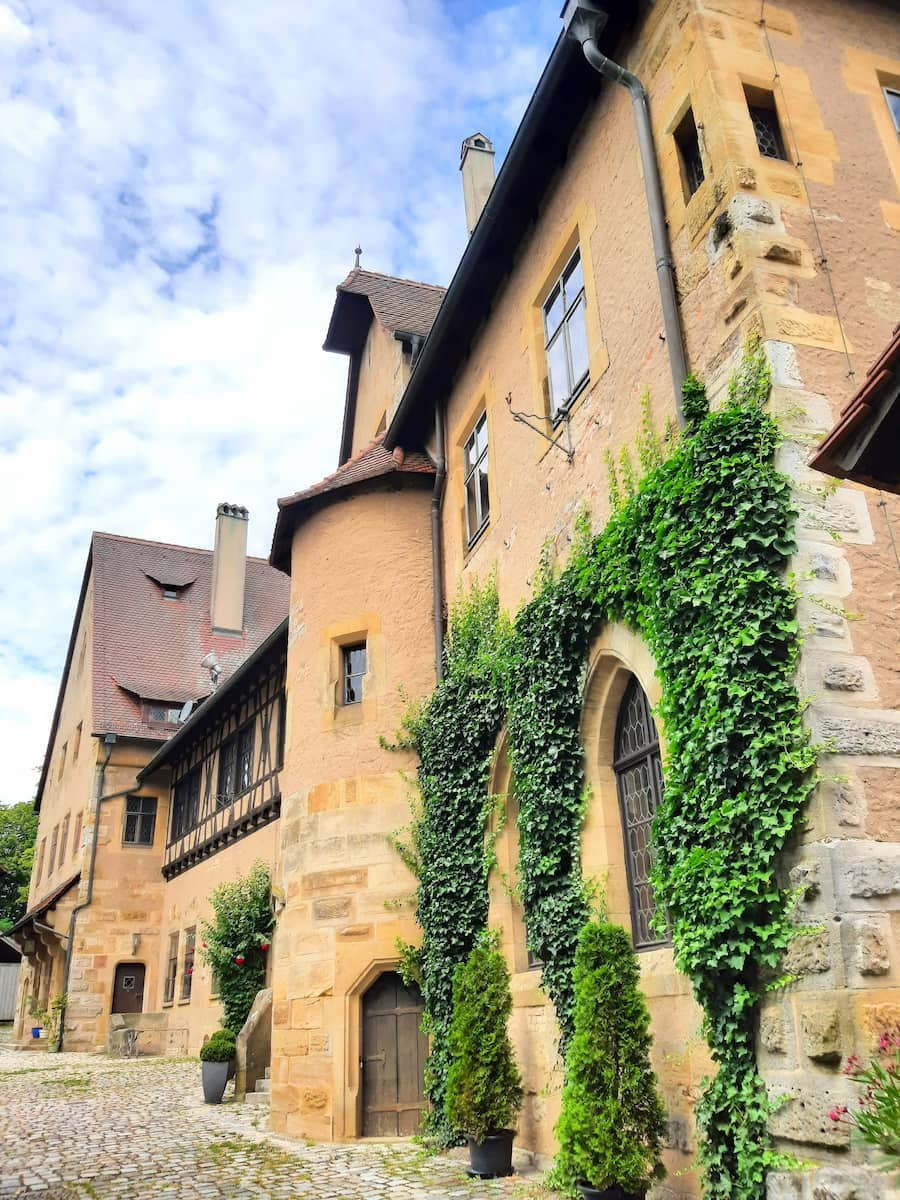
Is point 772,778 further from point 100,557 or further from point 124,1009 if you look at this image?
point 100,557

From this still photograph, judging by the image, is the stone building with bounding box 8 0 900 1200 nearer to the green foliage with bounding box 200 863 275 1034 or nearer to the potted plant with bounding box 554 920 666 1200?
the potted plant with bounding box 554 920 666 1200

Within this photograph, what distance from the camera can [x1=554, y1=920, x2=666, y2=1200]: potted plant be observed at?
5590mm

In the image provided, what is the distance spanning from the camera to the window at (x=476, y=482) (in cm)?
1045

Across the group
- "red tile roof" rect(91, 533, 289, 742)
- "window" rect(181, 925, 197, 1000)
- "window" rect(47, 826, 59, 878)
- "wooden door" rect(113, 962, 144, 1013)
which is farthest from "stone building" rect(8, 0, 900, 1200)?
"window" rect(47, 826, 59, 878)

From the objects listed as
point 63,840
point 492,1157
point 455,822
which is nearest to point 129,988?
point 63,840

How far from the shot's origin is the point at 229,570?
26.8 m

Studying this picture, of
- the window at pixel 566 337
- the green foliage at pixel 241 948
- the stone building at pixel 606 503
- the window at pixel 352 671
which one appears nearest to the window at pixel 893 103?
the stone building at pixel 606 503

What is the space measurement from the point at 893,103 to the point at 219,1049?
1188cm

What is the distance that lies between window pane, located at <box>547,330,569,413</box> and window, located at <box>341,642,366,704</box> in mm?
3876

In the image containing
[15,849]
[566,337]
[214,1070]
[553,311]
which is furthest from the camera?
[15,849]

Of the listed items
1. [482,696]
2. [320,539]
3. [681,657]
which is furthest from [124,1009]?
[681,657]

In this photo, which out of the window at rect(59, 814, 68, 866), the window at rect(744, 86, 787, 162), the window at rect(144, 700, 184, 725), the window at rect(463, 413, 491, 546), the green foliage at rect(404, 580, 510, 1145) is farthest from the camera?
the window at rect(59, 814, 68, 866)

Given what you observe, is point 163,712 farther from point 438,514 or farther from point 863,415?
point 863,415

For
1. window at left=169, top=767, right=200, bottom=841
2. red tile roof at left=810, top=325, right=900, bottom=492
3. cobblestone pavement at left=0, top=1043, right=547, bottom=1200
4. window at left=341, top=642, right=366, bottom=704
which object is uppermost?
window at left=169, top=767, right=200, bottom=841
